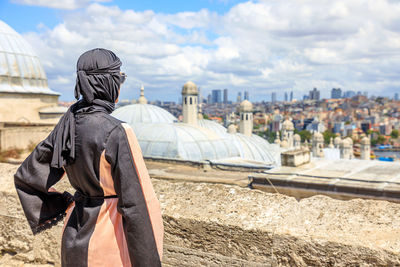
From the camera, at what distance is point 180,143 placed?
1778 centimetres

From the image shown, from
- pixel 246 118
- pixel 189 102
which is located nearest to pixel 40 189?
pixel 189 102

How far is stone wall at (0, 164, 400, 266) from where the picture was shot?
223cm

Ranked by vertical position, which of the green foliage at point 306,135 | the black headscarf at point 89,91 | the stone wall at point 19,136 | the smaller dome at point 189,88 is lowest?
the green foliage at point 306,135

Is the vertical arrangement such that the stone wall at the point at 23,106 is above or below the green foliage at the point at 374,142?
above

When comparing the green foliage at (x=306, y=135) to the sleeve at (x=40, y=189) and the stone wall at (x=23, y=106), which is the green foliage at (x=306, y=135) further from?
the sleeve at (x=40, y=189)

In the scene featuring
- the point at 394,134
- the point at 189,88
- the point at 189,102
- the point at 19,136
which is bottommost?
the point at 394,134

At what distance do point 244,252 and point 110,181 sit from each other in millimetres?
1041

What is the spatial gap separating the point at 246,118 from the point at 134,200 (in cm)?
3250

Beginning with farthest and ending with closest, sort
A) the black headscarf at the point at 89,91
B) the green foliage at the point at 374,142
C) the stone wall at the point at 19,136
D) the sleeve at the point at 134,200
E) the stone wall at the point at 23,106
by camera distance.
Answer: the green foliage at the point at 374,142, the stone wall at the point at 23,106, the stone wall at the point at 19,136, the black headscarf at the point at 89,91, the sleeve at the point at 134,200

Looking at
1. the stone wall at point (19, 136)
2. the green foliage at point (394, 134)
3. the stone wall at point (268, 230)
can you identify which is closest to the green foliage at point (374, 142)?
the green foliage at point (394, 134)

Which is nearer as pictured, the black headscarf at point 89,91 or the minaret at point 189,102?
the black headscarf at point 89,91

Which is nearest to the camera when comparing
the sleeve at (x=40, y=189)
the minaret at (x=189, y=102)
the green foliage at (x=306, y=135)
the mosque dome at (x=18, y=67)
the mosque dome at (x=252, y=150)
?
the sleeve at (x=40, y=189)

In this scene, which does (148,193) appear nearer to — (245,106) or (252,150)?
(252,150)

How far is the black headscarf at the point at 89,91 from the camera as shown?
2033mm
